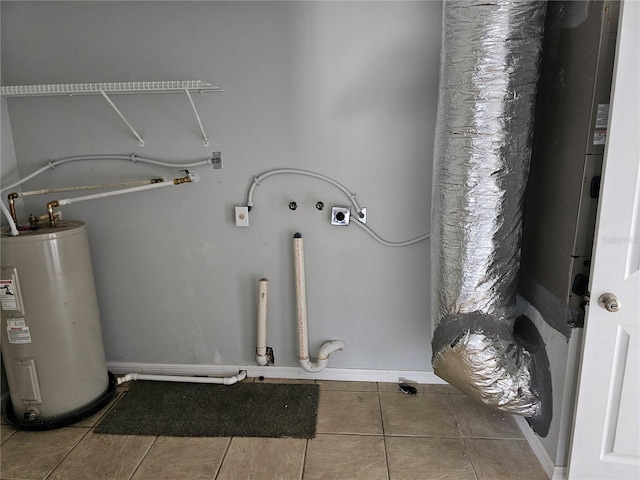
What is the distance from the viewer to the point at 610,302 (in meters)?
1.30

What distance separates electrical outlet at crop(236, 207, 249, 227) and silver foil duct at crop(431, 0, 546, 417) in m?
0.94

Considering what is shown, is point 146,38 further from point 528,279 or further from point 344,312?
point 528,279

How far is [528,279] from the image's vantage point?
1741 mm

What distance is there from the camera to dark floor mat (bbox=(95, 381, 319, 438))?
6.07 feet

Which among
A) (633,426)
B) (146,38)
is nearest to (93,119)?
(146,38)

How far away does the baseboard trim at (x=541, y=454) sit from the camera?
153 cm

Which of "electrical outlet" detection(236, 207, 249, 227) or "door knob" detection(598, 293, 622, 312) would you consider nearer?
"door knob" detection(598, 293, 622, 312)

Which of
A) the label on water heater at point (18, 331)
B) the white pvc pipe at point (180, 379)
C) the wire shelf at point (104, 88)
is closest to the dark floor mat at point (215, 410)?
the white pvc pipe at point (180, 379)

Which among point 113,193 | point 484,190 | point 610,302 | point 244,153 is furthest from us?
point 244,153

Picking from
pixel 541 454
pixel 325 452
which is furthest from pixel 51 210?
pixel 541 454

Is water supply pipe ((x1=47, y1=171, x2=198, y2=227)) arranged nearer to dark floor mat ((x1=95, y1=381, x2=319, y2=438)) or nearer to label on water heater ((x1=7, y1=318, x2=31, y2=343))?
label on water heater ((x1=7, y1=318, x2=31, y2=343))

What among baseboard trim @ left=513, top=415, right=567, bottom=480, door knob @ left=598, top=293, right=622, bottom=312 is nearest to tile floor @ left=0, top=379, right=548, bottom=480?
baseboard trim @ left=513, top=415, right=567, bottom=480

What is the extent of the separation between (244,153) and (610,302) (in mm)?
1646

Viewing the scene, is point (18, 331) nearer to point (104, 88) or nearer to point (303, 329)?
point (104, 88)
